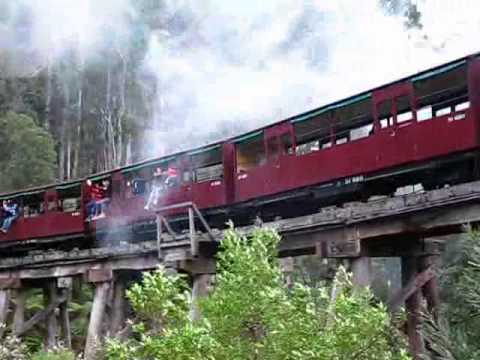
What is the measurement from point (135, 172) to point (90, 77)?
100 feet

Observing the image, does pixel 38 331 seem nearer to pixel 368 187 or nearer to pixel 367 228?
pixel 368 187

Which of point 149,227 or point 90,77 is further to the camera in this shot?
point 90,77

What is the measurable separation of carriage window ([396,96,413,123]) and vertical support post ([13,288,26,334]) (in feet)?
28.8

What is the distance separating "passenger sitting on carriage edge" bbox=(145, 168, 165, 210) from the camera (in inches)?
595

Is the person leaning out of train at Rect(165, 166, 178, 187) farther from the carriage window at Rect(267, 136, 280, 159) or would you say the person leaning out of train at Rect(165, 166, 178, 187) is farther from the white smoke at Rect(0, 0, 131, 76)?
the white smoke at Rect(0, 0, 131, 76)

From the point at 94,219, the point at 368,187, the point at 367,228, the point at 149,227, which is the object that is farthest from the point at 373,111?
the point at 94,219

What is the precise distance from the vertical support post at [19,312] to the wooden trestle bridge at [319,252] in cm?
2

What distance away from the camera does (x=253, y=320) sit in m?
4.18

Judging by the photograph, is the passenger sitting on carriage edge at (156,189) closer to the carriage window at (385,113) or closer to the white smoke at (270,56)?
the carriage window at (385,113)

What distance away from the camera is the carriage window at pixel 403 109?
427 inches

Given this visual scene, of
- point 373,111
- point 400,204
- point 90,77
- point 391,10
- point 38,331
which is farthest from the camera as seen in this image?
point 90,77

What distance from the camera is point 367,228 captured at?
29.6 feet

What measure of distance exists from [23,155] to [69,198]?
1424 centimetres

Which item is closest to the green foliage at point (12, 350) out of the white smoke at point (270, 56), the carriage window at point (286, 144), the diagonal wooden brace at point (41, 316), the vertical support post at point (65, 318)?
the diagonal wooden brace at point (41, 316)
